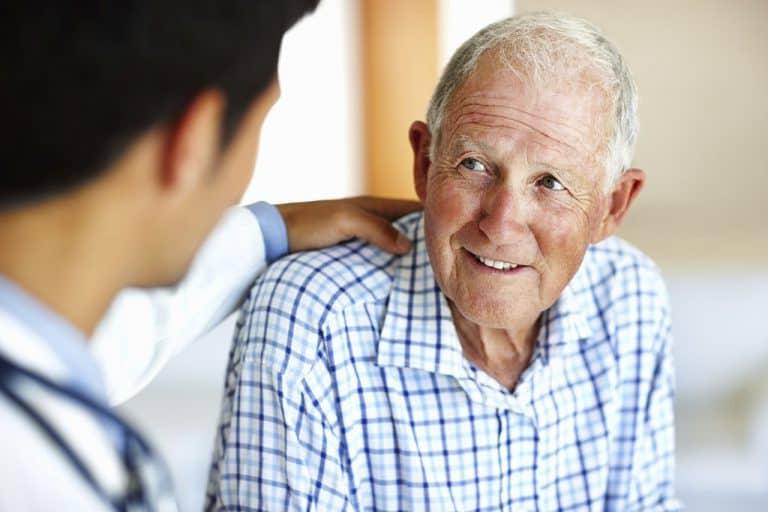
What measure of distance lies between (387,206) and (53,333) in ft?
3.43

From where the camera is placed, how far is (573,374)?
169 centimetres

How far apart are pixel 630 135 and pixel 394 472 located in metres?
0.66

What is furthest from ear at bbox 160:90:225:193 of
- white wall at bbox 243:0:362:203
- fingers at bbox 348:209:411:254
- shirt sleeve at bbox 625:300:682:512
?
white wall at bbox 243:0:362:203

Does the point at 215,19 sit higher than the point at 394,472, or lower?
higher

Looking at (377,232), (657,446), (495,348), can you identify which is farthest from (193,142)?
(657,446)

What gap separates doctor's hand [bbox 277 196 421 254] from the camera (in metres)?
1.58

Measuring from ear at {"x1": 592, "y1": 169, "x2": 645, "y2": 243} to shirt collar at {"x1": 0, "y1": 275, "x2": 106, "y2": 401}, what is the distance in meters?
1.03

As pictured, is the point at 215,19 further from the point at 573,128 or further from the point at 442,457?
the point at 442,457

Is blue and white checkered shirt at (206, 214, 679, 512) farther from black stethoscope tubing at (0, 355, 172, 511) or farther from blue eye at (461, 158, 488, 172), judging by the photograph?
black stethoscope tubing at (0, 355, 172, 511)

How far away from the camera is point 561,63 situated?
1411mm

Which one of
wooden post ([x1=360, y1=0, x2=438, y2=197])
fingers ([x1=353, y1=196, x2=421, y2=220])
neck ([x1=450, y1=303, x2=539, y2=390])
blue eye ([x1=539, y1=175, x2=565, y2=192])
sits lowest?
neck ([x1=450, y1=303, x2=539, y2=390])

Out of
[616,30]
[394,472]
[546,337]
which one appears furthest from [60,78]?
[616,30]

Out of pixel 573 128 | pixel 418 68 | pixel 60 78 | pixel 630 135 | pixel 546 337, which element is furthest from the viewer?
pixel 418 68

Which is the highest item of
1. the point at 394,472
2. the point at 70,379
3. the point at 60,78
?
the point at 60,78
